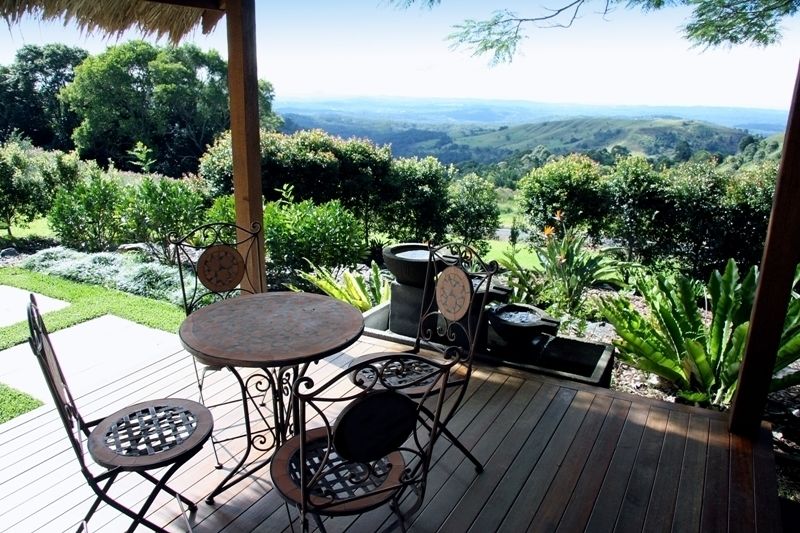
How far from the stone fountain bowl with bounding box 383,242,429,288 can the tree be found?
2756 mm

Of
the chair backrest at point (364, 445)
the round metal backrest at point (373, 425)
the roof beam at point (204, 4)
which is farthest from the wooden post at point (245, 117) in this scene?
the round metal backrest at point (373, 425)

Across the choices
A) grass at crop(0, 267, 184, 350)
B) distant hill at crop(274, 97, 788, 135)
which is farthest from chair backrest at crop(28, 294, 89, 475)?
distant hill at crop(274, 97, 788, 135)

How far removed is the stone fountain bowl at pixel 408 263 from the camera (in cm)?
350

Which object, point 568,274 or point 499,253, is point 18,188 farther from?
point 568,274

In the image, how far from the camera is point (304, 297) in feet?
8.51

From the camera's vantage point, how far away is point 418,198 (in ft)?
25.7

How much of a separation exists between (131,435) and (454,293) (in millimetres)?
1498

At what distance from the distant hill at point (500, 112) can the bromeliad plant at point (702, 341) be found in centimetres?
536

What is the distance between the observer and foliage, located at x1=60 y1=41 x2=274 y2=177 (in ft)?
58.9

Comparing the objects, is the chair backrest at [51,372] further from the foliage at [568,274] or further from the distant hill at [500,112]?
the distant hill at [500,112]

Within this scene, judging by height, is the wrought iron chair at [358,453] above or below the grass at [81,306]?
above

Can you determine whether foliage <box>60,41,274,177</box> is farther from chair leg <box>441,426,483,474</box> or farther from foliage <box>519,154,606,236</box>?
chair leg <box>441,426,483,474</box>

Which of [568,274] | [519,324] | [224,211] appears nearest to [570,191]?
[568,274]

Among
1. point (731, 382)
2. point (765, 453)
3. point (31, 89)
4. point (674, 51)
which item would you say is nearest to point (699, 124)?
point (674, 51)
